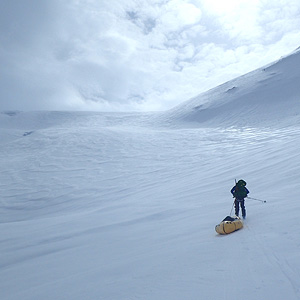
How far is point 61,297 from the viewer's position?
5066mm

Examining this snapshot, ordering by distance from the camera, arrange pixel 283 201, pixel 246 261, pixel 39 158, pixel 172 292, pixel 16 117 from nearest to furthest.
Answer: pixel 172 292
pixel 246 261
pixel 283 201
pixel 39 158
pixel 16 117

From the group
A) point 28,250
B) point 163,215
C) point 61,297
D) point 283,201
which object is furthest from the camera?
point 163,215

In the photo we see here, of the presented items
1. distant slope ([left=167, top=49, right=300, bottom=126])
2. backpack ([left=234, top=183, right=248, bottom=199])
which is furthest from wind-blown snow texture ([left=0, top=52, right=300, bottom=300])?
distant slope ([left=167, top=49, right=300, bottom=126])

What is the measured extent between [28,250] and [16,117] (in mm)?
74866

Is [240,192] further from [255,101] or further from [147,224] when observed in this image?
[255,101]

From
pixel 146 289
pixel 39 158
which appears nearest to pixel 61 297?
pixel 146 289

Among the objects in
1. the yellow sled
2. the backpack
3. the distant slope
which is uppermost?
the distant slope

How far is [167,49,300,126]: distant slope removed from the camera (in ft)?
120

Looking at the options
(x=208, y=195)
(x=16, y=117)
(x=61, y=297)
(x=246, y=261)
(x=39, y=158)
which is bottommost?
(x=61, y=297)

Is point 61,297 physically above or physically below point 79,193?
below

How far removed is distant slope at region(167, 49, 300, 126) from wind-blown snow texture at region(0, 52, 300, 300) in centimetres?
875

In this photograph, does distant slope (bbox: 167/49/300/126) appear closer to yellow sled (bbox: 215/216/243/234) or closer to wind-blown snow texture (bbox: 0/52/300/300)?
wind-blown snow texture (bbox: 0/52/300/300)

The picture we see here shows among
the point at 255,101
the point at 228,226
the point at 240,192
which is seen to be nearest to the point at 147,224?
the point at 240,192

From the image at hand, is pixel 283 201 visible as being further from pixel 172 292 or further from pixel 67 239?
pixel 67 239
